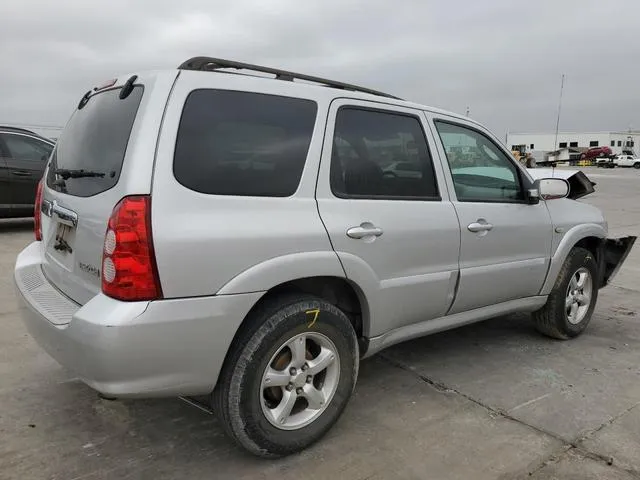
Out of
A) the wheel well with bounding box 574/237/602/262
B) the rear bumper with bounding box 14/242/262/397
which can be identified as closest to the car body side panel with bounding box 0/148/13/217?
the rear bumper with bounding box 14/242/262/397

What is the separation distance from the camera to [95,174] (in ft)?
8.64

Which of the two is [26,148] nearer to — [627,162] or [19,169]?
[19,169]

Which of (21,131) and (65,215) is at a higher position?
(21,131)

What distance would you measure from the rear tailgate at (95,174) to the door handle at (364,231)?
1.06 m

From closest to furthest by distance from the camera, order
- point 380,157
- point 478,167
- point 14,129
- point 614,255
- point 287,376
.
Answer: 1. point 287,376
2. point 380,157
3. point 478,167
4. point 614,255
5. point 14,129

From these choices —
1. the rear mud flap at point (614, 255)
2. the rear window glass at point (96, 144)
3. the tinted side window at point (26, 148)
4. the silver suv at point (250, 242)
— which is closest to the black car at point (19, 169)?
the tinted side window at point (26, 148)

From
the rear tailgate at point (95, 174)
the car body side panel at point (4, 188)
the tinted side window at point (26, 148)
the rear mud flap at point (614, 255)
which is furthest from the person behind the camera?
the tinted side window at point (26, 148)

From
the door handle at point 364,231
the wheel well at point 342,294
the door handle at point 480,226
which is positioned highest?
the door handle at point 364,231

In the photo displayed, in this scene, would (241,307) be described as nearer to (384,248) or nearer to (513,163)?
(384,248)

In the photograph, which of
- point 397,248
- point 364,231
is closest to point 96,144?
point 364,231

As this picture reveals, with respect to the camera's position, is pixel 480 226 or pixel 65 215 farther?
pixel 480 226

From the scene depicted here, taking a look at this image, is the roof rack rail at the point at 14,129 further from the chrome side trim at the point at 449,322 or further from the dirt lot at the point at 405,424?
the chrome side trim at the point at 449,322

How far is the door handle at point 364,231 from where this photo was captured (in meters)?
2.91

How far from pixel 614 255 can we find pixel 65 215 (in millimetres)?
4575
